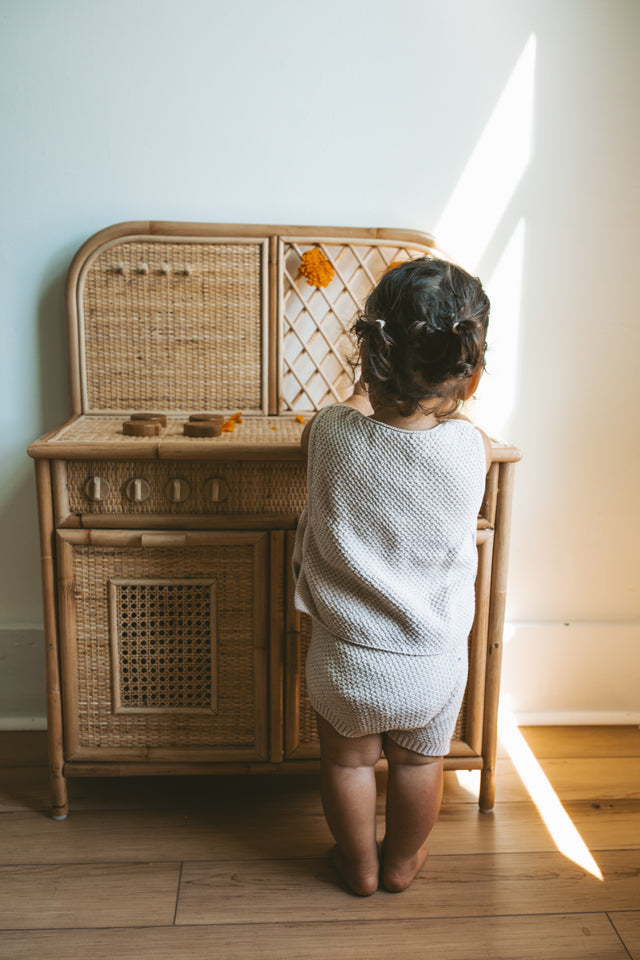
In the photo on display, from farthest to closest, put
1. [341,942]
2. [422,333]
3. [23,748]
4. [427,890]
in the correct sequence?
[23,748] < [427,890] < [341,942] < [422,333]

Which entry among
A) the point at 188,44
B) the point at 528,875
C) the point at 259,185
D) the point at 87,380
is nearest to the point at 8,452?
the point at 87,380

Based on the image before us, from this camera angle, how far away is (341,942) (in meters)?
1.19

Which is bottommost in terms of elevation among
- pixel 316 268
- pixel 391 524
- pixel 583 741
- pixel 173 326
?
pixel 583 741

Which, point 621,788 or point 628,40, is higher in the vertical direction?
point 628,40

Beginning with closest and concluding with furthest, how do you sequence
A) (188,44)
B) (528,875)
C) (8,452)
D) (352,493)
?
(352,493) < (528,875) < (188,44) < (8,452)

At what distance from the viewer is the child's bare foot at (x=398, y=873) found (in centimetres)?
128

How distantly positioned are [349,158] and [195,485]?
79 centimetres

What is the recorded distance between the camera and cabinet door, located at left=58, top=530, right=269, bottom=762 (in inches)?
54.5

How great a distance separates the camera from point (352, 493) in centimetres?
110

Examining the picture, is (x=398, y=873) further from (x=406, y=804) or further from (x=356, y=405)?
(x=356, y=405)

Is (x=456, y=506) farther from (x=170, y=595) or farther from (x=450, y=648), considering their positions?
(x=170, y=595)

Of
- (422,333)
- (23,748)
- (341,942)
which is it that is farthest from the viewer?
(23,748)

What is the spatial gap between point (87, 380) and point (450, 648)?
3.09 ft

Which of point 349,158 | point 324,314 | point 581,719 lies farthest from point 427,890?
point 349,158
